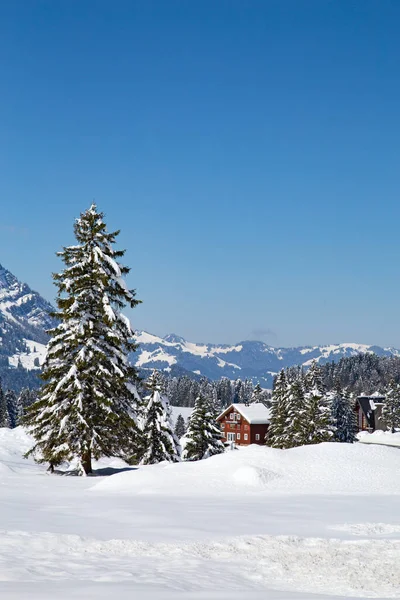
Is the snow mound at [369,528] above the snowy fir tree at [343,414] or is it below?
below

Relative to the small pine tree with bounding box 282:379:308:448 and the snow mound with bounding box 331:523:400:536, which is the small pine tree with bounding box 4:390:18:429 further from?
the snow mound with bounding box 331:523:400:536

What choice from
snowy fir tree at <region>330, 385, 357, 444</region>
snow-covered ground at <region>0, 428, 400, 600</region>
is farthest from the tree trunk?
snowy fir tree at <region>330, 385, 357, 444</region>

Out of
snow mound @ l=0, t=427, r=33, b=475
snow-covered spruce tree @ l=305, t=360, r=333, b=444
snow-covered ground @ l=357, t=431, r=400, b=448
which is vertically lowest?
snow-covered ground @ l=357, t=431, r=400, b=448

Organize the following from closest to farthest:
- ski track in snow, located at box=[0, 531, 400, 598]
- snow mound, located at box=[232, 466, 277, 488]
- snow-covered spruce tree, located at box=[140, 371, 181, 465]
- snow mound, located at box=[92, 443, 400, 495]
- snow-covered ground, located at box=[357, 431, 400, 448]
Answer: ski track in snow, located at box=[0, 531, 400, 598]
snow mound, located at box=[92, 443, 400, 495]
snow mound, located at box=[232, 466, 277, 488]
snow-covered spruce tree, located at box=[140, 371, 181, 465]
snow-covered ground, located at box=[357, 431, 400, 448]

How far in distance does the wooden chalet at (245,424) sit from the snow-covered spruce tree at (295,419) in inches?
1461

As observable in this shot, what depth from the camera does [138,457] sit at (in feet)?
128

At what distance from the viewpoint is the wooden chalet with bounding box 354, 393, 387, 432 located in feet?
400

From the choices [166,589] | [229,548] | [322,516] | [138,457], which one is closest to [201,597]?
[166,589]

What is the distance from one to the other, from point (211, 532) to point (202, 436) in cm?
3763

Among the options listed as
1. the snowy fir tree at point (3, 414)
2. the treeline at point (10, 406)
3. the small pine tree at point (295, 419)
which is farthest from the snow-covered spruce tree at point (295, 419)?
the snowy fir tree at point (3, 414)

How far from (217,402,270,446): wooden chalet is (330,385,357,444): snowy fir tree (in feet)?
81.3

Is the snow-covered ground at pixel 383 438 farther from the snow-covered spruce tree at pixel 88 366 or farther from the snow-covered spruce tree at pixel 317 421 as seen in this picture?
the snow-covered spruce tree at pixel 88 366

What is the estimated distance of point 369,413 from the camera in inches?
4860

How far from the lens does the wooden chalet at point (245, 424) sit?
10088 cm
